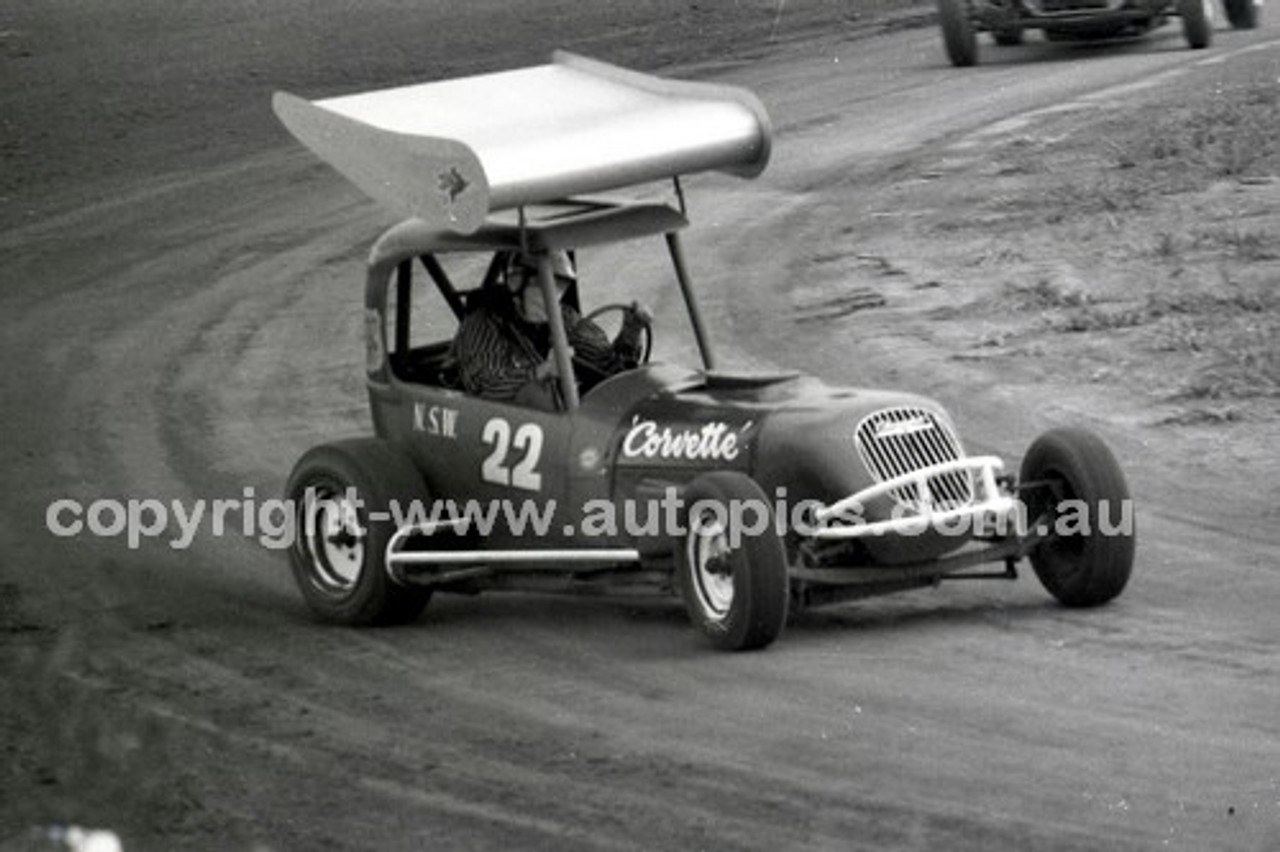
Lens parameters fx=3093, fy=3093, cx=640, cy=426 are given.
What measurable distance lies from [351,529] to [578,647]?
4.13ft

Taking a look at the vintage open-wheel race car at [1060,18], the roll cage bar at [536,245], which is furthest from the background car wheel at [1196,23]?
the roll cage bar at [536,245]

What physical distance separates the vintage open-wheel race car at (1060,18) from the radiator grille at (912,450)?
635 inches

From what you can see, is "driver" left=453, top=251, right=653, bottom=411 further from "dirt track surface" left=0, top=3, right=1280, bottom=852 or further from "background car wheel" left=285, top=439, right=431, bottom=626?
"dirt track surface" left=0, top=3, right=1280, bottom=852

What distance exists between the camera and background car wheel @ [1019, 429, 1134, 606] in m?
11.5

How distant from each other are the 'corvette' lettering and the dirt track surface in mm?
687

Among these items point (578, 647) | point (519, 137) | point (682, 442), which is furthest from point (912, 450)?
point (519, 137)

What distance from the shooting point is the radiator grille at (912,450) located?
37.1ft

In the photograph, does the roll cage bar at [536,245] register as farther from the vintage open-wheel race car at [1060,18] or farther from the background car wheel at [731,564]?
the vintage open-wheel race car at [1060,18]

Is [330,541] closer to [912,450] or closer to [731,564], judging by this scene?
[731,564]

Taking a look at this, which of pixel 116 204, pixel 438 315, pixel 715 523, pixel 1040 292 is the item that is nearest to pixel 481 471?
pixel 715 523

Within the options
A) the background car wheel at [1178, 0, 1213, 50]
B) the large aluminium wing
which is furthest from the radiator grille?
the background car wheel at [1178, 0, 1213, 50]

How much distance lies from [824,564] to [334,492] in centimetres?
222

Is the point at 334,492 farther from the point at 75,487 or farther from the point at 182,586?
the point at 75,487

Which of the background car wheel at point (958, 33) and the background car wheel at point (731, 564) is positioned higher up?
the background car wheel at point (958, 33)
